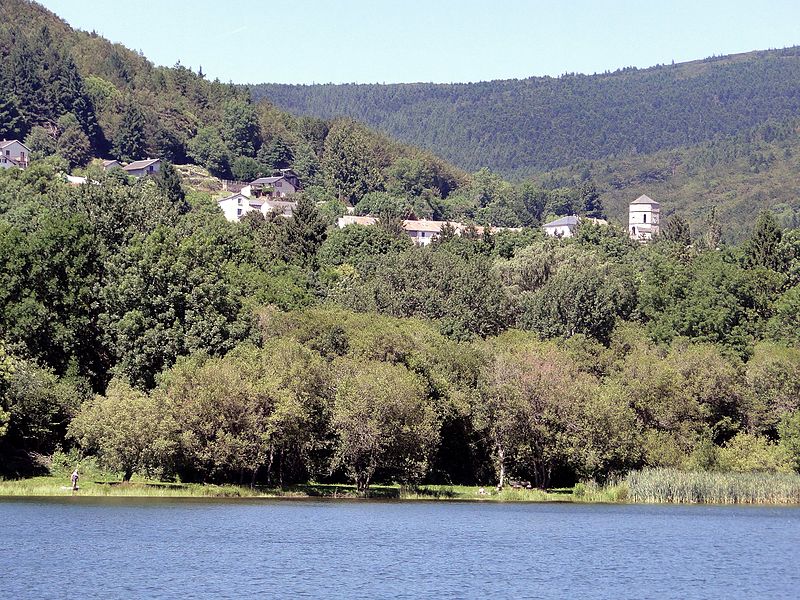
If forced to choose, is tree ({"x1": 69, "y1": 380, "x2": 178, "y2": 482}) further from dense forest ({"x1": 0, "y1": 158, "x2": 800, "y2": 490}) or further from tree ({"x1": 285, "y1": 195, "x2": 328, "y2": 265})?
tree ({"x1": 285, "y1": 195, "x2": 328, "y2": 265})

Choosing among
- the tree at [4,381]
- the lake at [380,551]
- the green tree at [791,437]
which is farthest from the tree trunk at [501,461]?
the tree at [4,381]

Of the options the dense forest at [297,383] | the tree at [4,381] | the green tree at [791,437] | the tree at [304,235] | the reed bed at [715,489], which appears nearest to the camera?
the tree at [4,381]

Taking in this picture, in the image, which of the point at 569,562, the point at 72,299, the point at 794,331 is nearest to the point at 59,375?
the point at 72,299

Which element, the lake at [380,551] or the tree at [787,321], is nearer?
the lake at [380,551]

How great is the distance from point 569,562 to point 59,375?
3771 cm

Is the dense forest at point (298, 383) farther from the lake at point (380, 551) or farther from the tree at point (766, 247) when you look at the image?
the tree at point (766, 247)

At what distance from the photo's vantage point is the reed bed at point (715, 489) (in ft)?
233

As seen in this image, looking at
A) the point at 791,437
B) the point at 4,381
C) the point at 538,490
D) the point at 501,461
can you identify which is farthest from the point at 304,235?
the point at 791,437

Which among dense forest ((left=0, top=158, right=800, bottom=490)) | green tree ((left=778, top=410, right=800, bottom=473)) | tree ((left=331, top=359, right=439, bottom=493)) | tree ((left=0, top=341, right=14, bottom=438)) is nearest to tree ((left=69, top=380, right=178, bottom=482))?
dense forest ((left=0, top=158, right=800, bottom=490))

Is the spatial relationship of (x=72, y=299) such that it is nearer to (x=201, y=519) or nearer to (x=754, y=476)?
(x=201, y=519)

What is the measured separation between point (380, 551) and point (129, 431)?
2061 cm

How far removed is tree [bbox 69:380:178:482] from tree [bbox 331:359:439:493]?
9.43m

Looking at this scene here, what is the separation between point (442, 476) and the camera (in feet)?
261

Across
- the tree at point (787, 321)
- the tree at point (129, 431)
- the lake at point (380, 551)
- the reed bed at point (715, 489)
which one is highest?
the tree at point (787, 321)
